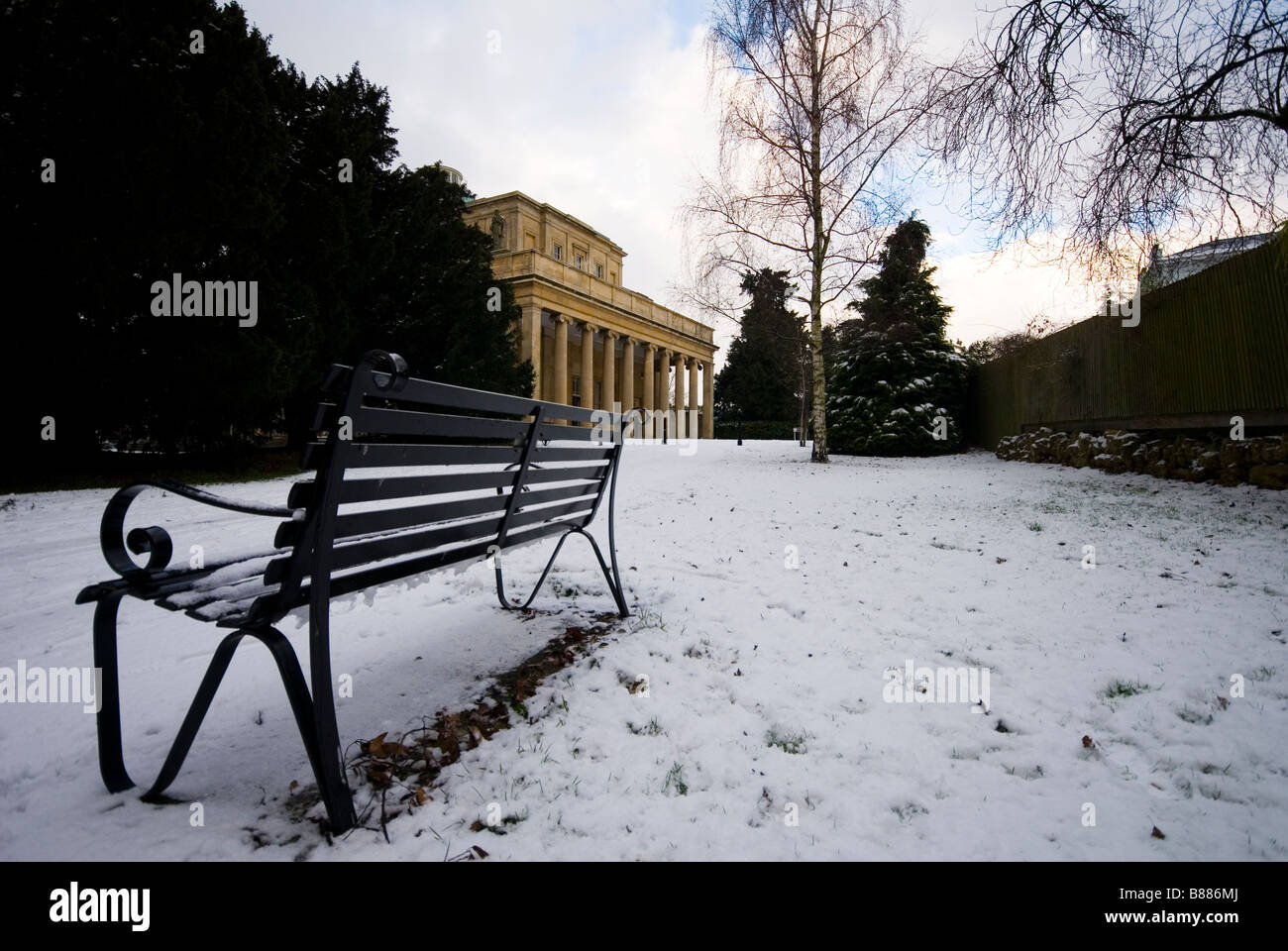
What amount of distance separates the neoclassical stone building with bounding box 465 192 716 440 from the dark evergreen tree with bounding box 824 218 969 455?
12580 millimetres

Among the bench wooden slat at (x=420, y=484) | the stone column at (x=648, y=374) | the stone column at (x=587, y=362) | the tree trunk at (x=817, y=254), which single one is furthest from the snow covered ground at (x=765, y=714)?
the stone column at (x=648, y=374)

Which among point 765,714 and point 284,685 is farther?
point 765,714

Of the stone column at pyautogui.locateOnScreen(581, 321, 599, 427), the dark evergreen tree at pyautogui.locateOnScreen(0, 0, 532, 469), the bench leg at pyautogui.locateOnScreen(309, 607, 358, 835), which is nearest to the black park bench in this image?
the bench leg at pyautogui.locateOnScreen(309, 607, 358, 835)

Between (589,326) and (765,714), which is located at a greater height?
(589,326)

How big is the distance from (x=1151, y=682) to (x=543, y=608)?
305 cm

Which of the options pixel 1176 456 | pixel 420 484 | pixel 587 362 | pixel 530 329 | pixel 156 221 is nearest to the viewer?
pixel 420 484

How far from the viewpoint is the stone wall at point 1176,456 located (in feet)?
23.9

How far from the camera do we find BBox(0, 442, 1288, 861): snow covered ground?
5.26ft

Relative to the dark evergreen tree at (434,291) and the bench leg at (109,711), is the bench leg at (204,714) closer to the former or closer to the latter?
the bench leg at (109,711)

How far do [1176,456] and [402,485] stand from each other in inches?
452

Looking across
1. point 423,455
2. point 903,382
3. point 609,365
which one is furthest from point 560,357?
point 423,455

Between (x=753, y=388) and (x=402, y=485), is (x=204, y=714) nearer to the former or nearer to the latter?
(x=402, y=485)

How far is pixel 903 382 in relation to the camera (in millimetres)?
18422

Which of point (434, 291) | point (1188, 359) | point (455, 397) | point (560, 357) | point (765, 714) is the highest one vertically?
point (560, 357)
